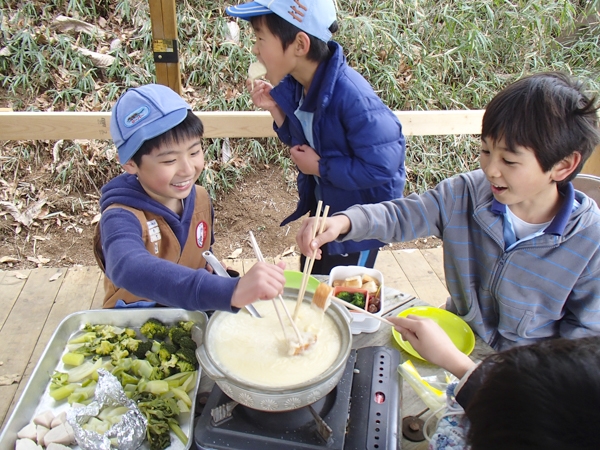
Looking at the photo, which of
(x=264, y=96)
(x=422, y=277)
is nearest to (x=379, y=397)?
(x=264, y=96)

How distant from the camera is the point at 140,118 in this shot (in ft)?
5.52

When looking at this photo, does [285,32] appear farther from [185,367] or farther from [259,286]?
[185,367]

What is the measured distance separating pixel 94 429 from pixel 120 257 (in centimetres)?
49

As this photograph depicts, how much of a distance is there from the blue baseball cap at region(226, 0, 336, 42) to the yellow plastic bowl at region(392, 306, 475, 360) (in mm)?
1305

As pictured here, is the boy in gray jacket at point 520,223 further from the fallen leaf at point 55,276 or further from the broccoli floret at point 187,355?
the fallen leaf at point 55,276

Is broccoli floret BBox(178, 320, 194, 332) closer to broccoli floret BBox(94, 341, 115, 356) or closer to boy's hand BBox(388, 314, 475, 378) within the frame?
broccoli floret BBox(94, 341, 115, 356)

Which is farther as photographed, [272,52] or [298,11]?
[272,52]

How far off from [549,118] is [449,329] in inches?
31.3

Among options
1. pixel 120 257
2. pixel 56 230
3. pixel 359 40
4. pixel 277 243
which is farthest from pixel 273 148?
pixel 120 257

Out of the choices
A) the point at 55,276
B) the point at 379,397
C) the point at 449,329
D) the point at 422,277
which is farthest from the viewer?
the point at 422,277

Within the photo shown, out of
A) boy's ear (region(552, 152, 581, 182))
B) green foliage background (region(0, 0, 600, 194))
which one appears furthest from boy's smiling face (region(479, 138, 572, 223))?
green foliage background (region(0, 0, 600, 194))

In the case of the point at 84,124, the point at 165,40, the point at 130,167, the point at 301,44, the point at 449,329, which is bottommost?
the point at 449,329

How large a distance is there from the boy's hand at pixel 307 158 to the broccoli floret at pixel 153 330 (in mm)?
1147

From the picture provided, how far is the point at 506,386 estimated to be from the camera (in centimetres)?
80
